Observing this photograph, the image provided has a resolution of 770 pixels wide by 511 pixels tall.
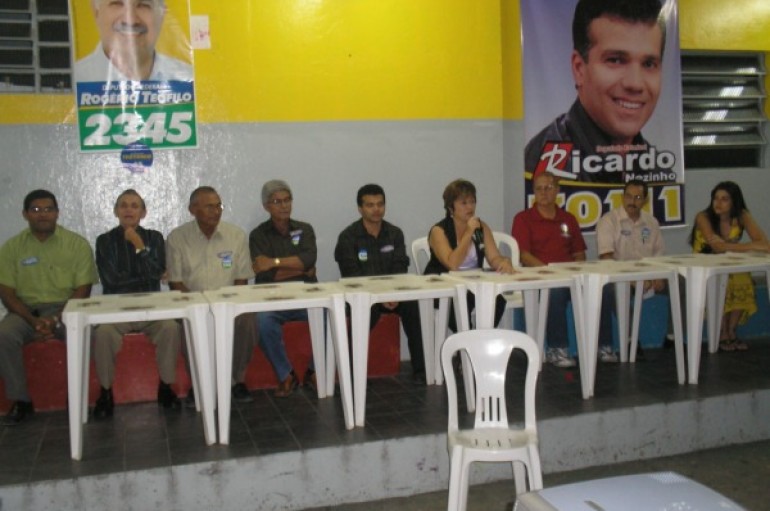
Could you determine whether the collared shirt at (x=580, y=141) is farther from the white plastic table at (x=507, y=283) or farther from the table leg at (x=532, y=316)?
the white plastic table at (x=507, y=283)

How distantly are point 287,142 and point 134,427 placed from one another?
2228 millimetres

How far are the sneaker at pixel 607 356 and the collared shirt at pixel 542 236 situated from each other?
62cm

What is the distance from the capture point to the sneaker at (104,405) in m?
4.04

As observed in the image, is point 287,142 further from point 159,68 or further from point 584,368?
point 584,368

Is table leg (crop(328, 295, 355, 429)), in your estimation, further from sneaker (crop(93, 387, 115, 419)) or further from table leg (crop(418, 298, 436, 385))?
sneaker (crop(93, 387, 115, 419))

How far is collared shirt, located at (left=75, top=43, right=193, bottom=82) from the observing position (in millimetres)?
4840

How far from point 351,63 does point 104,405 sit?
2.77 metres

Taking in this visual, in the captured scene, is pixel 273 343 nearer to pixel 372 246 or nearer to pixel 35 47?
pixel 372 246

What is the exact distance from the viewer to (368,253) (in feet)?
15.6

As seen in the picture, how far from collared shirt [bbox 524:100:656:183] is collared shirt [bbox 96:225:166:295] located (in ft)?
8.71

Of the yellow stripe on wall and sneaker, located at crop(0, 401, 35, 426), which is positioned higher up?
the yellow stripe on wall

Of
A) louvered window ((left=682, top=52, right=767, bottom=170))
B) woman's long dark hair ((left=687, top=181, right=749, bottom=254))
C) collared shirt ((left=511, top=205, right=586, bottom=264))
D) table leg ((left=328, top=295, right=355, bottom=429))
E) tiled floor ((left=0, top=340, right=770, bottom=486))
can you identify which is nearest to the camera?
tiled floor ((left=0, top=340, right=770, bottom=486))

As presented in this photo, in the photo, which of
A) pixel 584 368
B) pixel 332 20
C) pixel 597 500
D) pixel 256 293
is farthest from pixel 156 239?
pixel 597 500

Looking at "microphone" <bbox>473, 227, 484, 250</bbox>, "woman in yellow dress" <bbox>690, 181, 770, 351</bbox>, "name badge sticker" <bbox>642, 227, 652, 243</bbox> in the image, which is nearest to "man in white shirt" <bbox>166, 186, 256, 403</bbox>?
"microphone" <bbox>473, 227, 484, 250</bbox>
